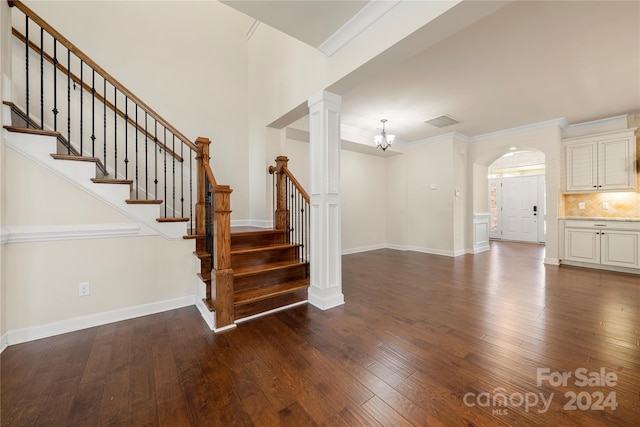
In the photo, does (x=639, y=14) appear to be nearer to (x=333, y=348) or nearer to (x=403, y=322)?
(x=403, y=322)

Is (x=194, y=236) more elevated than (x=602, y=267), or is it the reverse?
(x=194, y=236)

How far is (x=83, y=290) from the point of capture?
2359mm

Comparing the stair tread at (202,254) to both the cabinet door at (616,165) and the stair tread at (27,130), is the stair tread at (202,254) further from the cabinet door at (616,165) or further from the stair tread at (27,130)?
the cabinet door at (616,165)

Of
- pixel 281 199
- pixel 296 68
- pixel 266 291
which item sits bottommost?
pixel 266 291

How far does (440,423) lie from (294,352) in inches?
42.2

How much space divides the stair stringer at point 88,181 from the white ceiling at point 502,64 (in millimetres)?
2045

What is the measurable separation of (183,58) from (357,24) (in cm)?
311

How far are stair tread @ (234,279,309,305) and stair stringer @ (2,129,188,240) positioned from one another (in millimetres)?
1010

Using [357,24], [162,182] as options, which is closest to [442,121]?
[357,24]

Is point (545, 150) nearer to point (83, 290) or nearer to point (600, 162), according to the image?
point (600, 162)

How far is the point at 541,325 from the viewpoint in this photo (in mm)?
2361

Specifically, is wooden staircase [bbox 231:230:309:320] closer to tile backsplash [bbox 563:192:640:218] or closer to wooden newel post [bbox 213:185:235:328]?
wooden newel post [bbox 213:185:235:328]

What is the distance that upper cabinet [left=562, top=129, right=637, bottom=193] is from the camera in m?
4.29

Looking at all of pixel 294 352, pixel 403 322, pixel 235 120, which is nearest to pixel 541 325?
pixel 403 322
